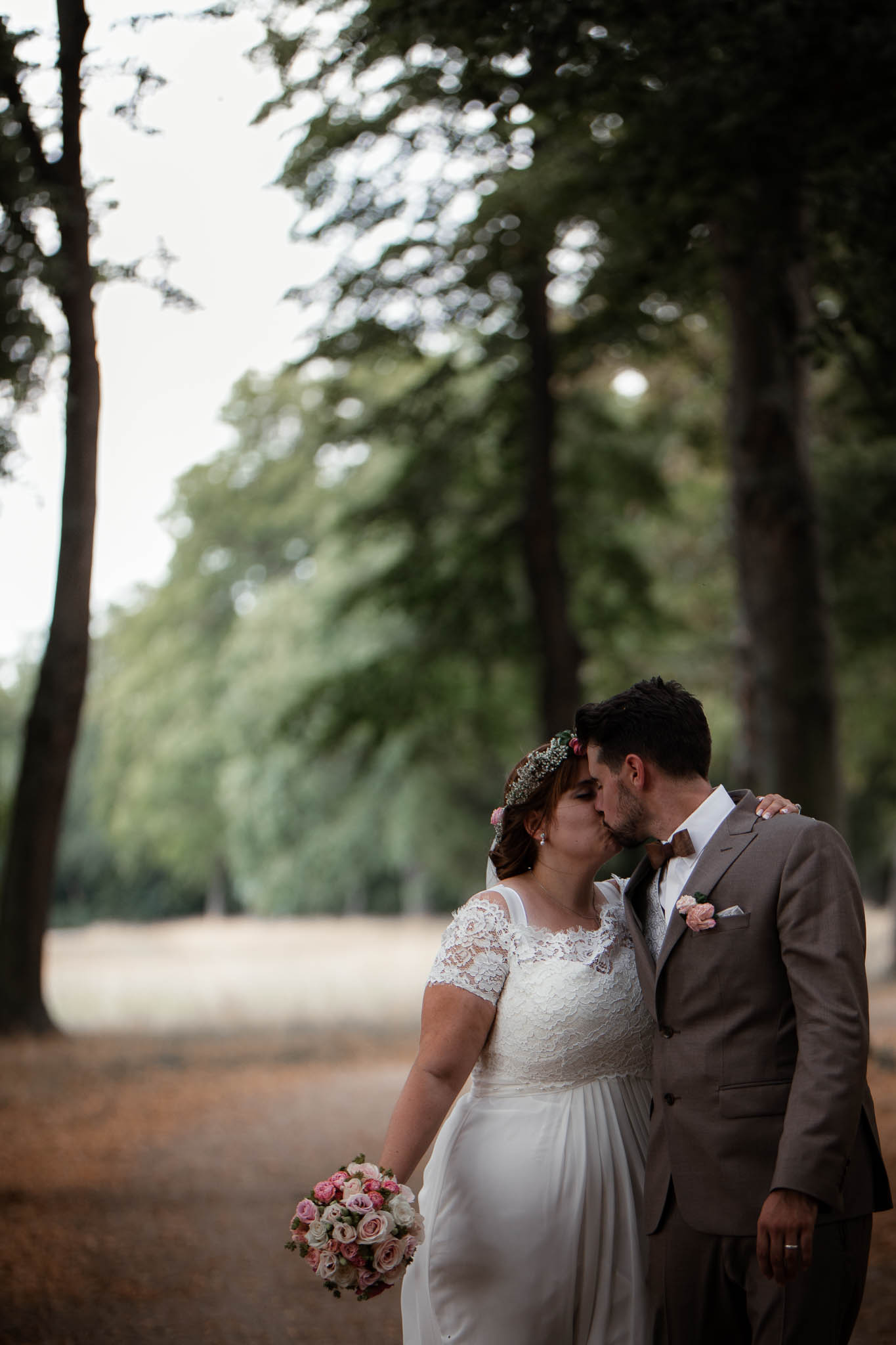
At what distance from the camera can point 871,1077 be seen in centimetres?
1175

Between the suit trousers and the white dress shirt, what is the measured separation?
0.77 meters

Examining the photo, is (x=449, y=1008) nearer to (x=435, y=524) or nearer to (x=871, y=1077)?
(x=871, y=1077)

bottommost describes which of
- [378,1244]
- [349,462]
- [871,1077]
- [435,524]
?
[871,1077]

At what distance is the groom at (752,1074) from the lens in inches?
109

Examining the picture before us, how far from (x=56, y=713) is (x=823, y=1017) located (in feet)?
37.8

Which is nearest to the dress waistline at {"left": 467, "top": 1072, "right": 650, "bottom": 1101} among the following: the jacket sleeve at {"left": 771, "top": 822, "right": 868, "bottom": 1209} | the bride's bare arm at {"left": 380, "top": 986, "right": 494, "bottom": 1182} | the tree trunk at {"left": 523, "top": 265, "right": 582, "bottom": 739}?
the bride's bare arm at {"left": 380, "top": 986, "right": 494, "bottom": 1182}

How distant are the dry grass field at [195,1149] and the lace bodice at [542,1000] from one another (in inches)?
119

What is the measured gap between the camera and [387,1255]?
2.96m

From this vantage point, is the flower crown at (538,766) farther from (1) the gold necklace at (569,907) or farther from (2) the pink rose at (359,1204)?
(2) the pink rose at (359,1204)

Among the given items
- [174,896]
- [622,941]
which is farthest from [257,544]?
[622,941]

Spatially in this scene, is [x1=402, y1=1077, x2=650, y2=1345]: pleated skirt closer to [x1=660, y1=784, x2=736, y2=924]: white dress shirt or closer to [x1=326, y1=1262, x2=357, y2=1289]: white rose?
[x1=326, y1=1262, x2=357, y2=1289]: white rose

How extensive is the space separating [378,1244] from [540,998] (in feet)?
2.61

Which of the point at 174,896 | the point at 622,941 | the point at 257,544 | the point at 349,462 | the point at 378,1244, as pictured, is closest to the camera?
the point at 378,1244

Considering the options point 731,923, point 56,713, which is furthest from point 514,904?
point 56,713
